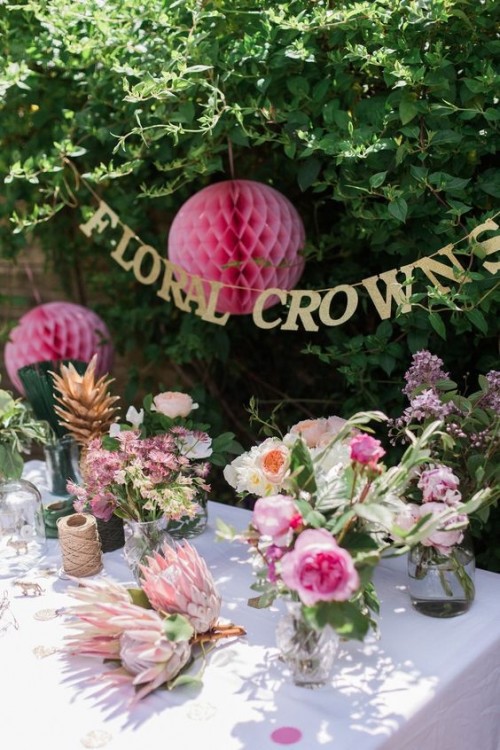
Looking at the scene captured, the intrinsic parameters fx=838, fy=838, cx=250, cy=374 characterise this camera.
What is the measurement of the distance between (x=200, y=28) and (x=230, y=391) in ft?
3.76

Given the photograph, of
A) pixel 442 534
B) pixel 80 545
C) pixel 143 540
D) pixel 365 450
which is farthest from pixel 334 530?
pixel 80 545

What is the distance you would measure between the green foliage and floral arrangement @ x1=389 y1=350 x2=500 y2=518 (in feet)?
0.53

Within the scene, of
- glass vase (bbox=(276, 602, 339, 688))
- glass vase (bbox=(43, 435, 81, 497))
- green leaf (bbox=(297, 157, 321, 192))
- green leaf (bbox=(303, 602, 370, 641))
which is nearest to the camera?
green leaf (bbox=(303, 602, 370, 641))

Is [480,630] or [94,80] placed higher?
[94,80]

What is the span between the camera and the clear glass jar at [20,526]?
5.16ft

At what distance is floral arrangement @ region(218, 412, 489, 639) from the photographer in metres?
0.98

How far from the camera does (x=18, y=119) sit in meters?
2.27

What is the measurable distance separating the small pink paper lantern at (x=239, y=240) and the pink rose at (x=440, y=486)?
68 centimetres

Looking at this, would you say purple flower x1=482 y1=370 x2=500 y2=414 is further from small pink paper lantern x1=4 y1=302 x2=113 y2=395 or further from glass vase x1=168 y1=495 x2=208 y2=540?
small pink paper lantern x1=4 y1=302 x2=113 y2=395

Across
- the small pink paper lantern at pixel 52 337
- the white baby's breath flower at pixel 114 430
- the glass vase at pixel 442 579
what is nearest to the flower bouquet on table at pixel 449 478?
the glass vase at pixel 442 579

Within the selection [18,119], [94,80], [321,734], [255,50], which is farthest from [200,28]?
[321,734]

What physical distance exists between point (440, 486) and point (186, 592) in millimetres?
390

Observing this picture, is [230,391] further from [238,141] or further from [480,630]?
[480,630]

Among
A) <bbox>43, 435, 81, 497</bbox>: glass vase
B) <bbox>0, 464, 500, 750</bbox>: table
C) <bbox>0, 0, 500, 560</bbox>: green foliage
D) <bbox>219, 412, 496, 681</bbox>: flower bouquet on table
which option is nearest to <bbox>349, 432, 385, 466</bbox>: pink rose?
<bbox>219, 412, 496, 681</bbox>: flower bouquet on table
